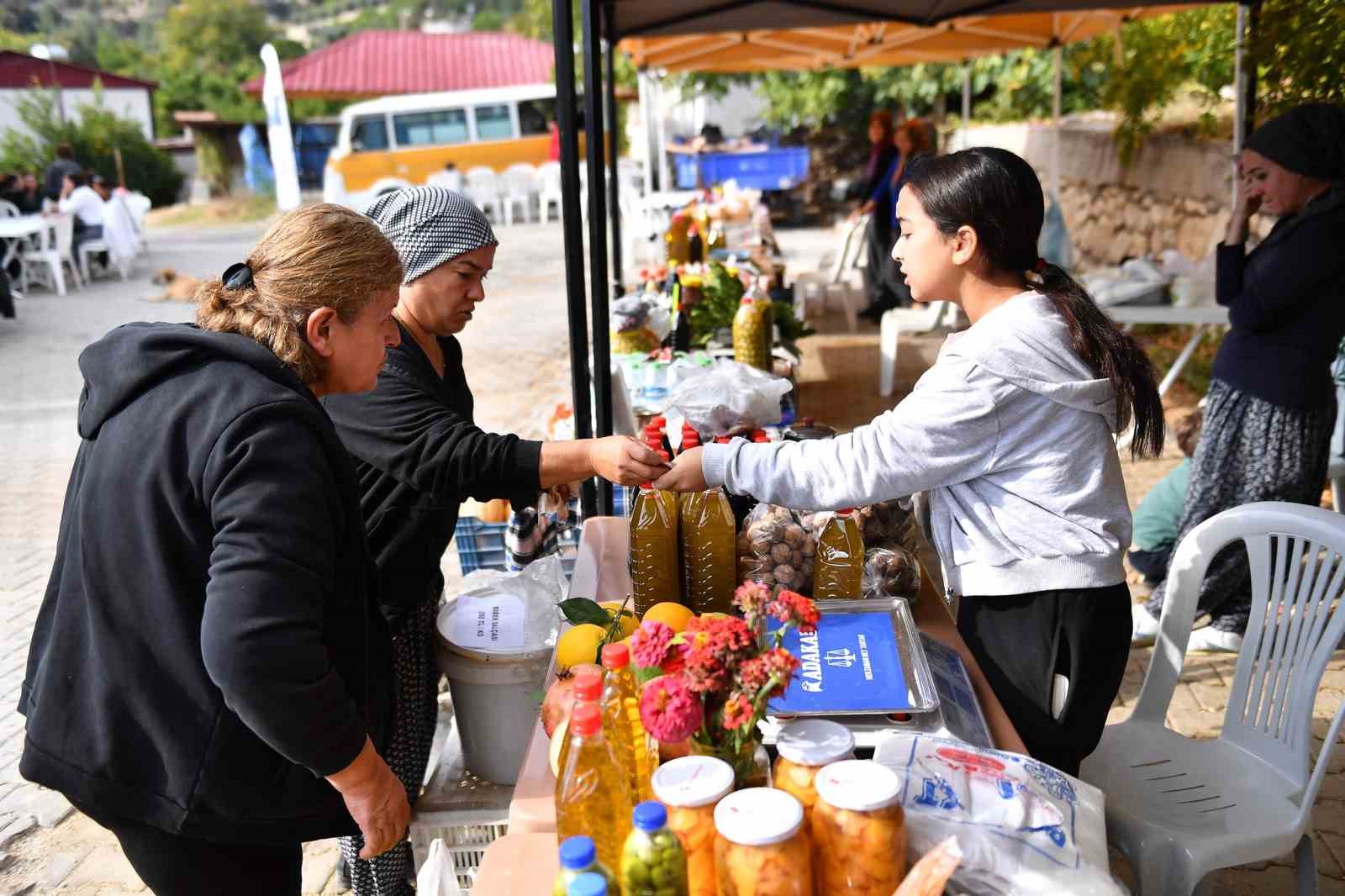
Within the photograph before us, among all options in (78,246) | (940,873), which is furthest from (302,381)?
(78,246)

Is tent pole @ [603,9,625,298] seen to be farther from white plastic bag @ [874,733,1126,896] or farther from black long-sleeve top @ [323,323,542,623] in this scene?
white plastic bag @ [874,733,1126,896]

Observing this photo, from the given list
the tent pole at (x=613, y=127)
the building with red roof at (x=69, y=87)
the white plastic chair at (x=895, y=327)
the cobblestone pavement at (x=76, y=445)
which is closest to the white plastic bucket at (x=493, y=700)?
the cobblestone pavement at (x=76, y=445)

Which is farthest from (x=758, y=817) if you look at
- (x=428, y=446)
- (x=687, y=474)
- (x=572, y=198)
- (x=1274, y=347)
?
(x=1274, y=347)

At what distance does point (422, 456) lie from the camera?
2146 mm

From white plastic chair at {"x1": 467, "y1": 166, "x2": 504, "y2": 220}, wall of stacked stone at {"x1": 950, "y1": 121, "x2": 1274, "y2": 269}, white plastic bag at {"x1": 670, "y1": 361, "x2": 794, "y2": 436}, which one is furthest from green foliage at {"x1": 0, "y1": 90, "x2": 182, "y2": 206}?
white plastic bag at {"x1": 670, "y1": 361, "x2": 794, "y2": 436}

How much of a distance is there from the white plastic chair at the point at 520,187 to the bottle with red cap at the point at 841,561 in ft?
61.5

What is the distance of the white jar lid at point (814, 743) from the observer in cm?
124

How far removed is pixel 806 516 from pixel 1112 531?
607 millimetres

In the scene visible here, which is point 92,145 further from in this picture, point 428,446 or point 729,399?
point 428,446

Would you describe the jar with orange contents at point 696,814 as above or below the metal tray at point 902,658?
above

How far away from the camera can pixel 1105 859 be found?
1.23 meters

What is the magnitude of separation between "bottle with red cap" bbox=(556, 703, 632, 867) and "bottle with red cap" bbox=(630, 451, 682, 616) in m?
0.79

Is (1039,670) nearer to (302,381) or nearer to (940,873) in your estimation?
(940,873)

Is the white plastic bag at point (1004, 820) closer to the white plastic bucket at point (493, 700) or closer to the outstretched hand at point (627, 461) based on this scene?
the outstretched hand at point (627, 461)
